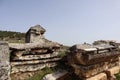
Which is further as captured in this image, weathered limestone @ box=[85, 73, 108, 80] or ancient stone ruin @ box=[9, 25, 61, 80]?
weathered limestone @ box=[85, 73, 108, 80]

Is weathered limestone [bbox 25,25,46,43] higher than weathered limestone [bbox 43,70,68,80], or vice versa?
weathered limestone [bbox 25,25,46,43]

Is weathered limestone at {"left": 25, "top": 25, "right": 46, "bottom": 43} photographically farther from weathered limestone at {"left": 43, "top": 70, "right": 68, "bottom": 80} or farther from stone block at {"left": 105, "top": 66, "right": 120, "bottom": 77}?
stone block at {"left": 105, "top": 66, "right": 120, "bottom": 77}

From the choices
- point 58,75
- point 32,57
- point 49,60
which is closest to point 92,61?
point 58,75

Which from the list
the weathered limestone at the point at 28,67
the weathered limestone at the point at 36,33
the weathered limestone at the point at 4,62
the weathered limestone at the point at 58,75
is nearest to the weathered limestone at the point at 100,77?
the weathered limestone at the point at 58,75

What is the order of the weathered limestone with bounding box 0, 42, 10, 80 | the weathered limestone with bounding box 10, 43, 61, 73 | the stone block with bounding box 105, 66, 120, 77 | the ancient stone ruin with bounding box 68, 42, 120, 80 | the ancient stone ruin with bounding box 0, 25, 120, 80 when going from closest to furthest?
the weathered limestone with bounding box 0, 42, 10, 80
the ancient stone ruin with bounding box 0, 25, 120, 80
the weathered limestone with bounding box 10, 43, 61, 73
the ancient stone ruin with bounding box 68, 42, 120, 80
the stone block with bounding box 105, 66, 120, 77

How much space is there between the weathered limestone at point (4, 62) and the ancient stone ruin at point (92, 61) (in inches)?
69.6

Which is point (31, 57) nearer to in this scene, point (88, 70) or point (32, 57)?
point (32, 57)

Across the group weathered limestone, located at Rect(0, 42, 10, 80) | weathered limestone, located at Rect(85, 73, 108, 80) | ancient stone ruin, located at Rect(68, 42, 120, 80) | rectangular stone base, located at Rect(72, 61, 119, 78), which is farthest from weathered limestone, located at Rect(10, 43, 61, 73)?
weathered limestone, located at Rect(85, 73, 108, 80)

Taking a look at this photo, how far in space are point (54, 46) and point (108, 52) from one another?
65.1 inches

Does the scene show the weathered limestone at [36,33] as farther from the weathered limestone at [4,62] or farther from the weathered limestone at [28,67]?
the weathered limestone at [4,62]

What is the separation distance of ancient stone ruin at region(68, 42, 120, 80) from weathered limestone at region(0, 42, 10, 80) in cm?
177

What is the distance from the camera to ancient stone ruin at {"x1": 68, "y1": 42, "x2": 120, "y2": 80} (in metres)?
5.39

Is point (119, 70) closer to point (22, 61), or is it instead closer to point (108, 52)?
point (108, 52)

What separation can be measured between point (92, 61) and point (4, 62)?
2.28 m
